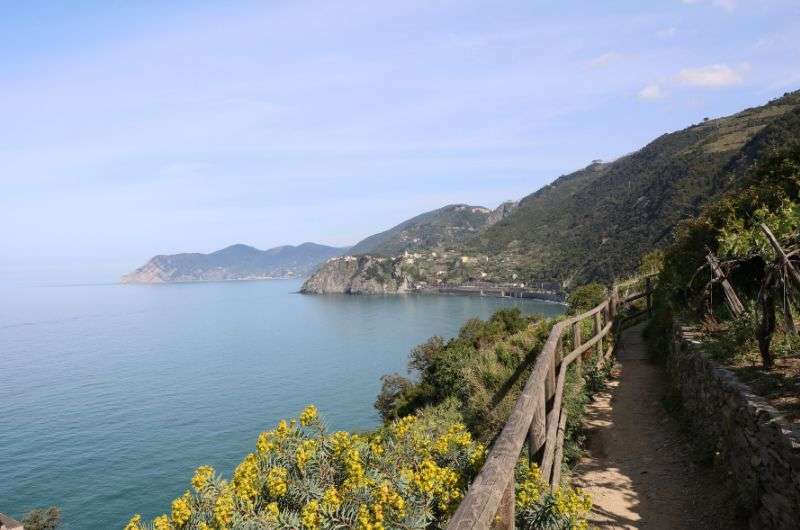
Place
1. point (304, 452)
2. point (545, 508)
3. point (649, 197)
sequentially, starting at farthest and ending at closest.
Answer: point (649, 197), point (304, 452), point (545, 508)

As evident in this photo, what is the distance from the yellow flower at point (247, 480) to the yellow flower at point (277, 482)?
0.11 metres

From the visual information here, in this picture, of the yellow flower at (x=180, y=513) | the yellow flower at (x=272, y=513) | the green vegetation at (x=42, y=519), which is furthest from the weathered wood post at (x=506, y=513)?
the green vegetation at (x=42, y=519)

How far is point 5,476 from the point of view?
33656 mm

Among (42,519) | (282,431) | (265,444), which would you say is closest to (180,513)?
(265,444)

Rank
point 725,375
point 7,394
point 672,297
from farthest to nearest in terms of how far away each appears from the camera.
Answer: point 7,394, point 672,297, point 725,375

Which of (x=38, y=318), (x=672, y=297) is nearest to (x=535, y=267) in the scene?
(x=38, y=318)

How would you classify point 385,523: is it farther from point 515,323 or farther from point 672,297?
point 515,323

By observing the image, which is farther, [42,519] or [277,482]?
[42,519]

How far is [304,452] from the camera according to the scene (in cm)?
376

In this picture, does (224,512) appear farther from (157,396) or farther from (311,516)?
(157,396)

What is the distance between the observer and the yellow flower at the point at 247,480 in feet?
11.7

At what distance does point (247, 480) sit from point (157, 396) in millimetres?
55392

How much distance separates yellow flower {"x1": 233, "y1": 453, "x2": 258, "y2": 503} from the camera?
3566 millimetres

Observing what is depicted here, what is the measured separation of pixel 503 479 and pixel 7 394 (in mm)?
67919
